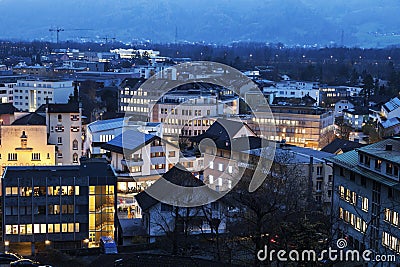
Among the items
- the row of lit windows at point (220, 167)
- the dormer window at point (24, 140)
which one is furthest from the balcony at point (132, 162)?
the dormer window at point (24, 140)

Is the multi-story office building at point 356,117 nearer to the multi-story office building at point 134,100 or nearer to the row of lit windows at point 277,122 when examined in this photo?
the row of lit windows at point 277,122

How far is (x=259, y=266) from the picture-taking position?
19.9 feet

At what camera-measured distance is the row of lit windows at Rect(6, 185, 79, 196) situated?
26.2ft

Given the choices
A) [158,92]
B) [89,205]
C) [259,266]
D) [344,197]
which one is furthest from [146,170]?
[158,92]

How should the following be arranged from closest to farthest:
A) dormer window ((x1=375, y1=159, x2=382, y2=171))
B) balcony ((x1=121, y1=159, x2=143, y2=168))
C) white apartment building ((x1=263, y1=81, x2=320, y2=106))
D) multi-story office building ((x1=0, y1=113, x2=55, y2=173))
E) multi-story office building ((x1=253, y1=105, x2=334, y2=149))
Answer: dormer window ((x1=375, y1=159, x2=382, y2=171)) → balcony ((x1=121, y1=159, x2=143, y2=168)) → multi-story office building ((x1=0, y1=113, x2=55, y2=173)) → multi-story office building ((x1=253, y1=105, x2=334, y2=149)) → white apartment building ((x1=263, y1=81, x2=320, y2=106))

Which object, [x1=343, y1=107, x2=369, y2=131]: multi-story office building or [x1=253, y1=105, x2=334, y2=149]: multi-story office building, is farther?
[x1=343, y1=107, x2=369, y2=131]: multi-story office building

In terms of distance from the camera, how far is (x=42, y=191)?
8016 millimetres

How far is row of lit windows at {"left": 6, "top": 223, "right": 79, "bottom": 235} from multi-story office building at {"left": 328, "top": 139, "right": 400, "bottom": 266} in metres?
3.31

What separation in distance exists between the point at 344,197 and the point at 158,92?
13.0 metres

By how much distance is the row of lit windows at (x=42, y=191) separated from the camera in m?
7.98

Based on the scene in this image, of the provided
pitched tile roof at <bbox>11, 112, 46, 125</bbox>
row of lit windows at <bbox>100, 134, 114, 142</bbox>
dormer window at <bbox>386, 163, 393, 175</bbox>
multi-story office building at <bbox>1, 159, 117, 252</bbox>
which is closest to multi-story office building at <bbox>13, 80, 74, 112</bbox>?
row of lit windows at <bbox>100, 134, 114, 142</bbox>

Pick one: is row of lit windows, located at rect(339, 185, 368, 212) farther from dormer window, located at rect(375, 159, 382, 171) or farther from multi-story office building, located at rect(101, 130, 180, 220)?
multi-story office building, located at rect(101, 130, 180, 220)

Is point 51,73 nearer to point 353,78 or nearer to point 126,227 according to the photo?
point 353,78

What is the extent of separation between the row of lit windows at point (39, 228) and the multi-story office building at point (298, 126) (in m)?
8.87
